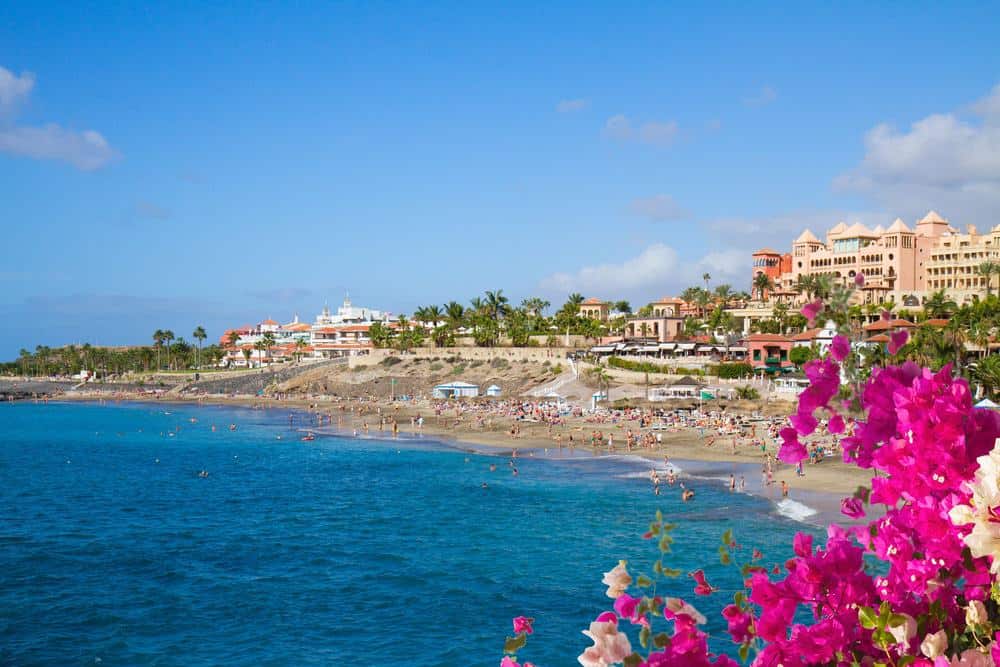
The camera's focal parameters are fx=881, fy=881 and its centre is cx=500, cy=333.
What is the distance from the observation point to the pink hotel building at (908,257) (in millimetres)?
88750

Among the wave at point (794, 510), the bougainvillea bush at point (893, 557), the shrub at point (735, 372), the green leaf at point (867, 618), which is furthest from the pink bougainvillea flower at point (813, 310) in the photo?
the shrub at point (735, 372)

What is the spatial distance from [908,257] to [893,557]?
3885 inches

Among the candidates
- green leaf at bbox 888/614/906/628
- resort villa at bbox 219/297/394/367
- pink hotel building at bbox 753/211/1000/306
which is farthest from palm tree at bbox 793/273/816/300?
resort villa at bbox 219/297/394/367

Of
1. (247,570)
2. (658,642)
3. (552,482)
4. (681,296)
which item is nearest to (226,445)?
(552,482)

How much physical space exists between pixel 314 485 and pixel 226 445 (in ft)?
A: 70.9

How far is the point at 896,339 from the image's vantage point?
11.4 ft

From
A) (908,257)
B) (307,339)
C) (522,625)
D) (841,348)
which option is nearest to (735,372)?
(908,257)

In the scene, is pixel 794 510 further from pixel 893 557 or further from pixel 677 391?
pixel 677 391

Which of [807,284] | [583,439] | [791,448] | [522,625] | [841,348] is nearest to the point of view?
[841,348]

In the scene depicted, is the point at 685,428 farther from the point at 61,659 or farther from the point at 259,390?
the point at 259,390

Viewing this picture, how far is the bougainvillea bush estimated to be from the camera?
2795mm

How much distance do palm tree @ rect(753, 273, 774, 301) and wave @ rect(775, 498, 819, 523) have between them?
7062cm

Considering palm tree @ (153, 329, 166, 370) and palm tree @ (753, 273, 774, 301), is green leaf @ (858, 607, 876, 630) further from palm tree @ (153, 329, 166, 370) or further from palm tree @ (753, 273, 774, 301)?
palm tree @ (153, 329, 166, 370)

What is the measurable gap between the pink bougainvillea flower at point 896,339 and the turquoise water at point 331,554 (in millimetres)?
18250
